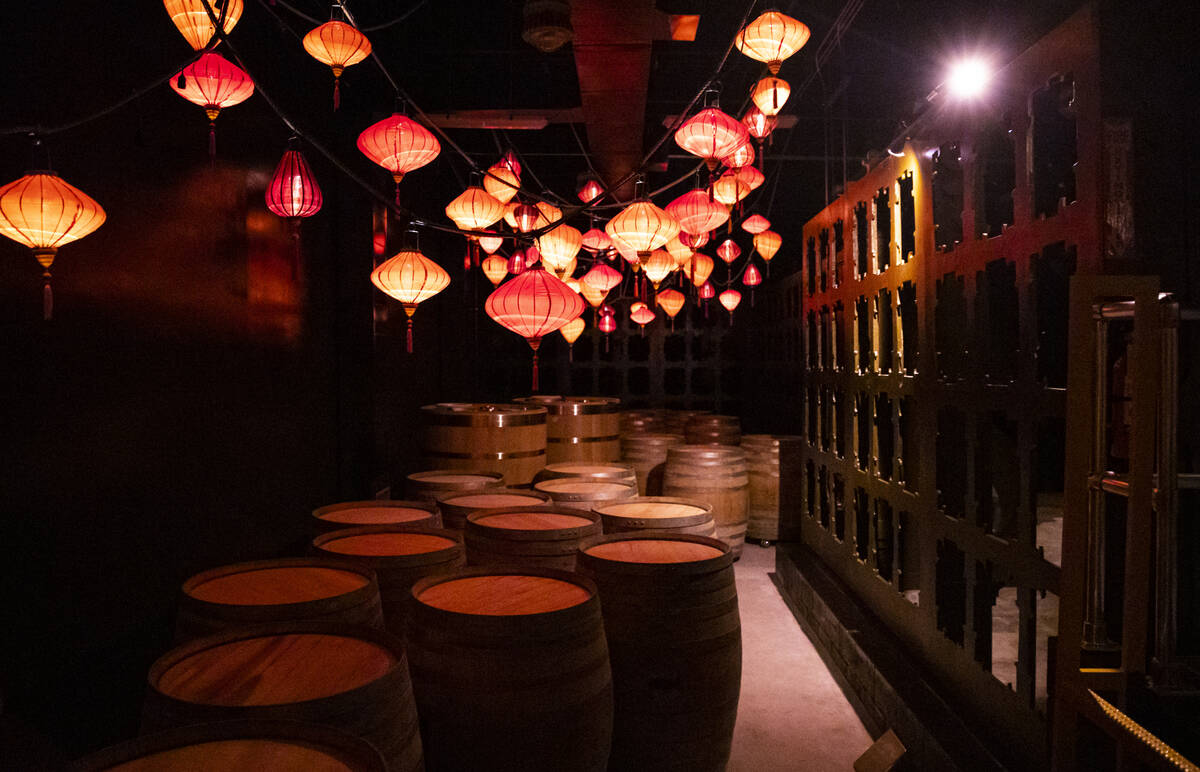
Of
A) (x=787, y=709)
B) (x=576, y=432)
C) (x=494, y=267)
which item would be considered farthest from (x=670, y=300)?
(x=787, y=709)

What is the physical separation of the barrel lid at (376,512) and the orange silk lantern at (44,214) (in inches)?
49.2

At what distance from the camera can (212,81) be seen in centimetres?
258

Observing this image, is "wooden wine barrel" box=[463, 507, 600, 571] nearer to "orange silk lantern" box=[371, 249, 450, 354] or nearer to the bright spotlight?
"orange silk lantern" box=[371, 249, 450, 354]

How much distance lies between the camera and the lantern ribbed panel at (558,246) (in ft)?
15.9

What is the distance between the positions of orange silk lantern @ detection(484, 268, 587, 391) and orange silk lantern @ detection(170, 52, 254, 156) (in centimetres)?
142

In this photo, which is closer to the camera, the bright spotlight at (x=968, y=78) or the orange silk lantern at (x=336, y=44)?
the bright spotlight at (x=968, y=78)

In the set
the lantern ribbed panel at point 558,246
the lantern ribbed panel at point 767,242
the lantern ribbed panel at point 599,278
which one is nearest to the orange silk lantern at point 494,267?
the lantern ribbed panel at point 599,278

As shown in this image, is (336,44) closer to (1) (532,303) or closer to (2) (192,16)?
(2) (192,16)

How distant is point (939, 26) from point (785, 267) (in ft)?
18.9

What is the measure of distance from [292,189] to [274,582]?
5.27 ft

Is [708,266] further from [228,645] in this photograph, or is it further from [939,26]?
[228,645]

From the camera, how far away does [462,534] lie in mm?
→ 2652

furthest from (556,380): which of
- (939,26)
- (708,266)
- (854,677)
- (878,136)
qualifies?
(854,677)

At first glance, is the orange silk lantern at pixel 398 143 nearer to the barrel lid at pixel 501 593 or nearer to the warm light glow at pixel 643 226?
the warm light glow at pixel 643 226
